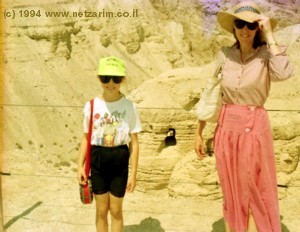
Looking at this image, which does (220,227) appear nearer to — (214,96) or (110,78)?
(214,96)

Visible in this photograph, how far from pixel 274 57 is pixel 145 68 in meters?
10.8

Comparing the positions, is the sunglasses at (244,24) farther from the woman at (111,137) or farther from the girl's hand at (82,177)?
the girl's hand at (82,177)

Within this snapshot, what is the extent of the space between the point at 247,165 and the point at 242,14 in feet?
2.62

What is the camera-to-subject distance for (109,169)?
2471mm

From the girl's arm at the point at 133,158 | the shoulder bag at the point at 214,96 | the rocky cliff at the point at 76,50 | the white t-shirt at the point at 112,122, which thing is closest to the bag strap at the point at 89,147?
the white t-shirt at the point at 112,122

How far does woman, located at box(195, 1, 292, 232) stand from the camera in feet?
7.23

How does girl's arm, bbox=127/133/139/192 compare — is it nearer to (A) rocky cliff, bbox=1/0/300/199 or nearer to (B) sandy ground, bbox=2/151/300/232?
(B) sandy ground, bbox=2/151/300/232

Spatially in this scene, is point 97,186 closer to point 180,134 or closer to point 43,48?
point 180,134

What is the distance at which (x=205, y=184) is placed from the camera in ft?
15.9

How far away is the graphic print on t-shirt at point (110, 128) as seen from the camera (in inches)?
95.8

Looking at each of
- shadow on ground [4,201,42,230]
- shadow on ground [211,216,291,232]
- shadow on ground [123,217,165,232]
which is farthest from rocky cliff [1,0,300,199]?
shadow on ground [211,216,291,232]

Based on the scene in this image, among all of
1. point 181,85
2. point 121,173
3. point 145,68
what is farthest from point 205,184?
point 145,68

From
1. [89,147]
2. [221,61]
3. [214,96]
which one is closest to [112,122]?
[89,147]

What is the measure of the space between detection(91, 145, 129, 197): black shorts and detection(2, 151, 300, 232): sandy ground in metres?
1.03
